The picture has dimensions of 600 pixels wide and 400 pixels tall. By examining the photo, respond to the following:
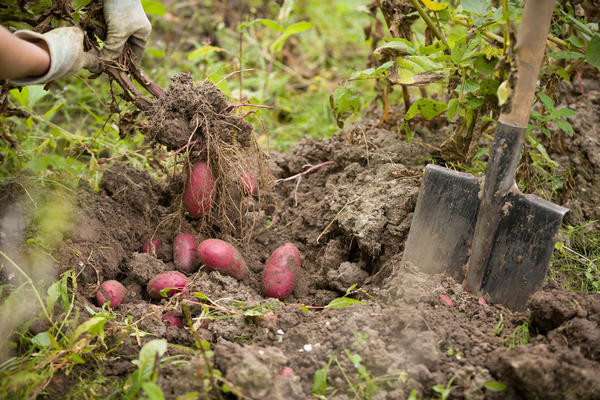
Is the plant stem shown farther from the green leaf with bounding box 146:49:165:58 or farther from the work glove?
the green leaf with bounding box 146:49:165:58

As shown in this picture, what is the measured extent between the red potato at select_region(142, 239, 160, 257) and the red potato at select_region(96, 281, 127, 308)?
269mm

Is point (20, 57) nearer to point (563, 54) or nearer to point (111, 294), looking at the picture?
point (111, 294)

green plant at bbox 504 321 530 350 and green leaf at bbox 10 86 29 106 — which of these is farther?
green leaf at bbox 10 86 29 106

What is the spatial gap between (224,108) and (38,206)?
0.90 meters

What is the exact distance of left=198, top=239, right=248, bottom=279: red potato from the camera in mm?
2035

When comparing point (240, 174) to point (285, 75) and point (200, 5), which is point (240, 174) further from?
point (200, 5)

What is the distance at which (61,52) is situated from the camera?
182 centimetres

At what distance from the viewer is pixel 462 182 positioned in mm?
1948

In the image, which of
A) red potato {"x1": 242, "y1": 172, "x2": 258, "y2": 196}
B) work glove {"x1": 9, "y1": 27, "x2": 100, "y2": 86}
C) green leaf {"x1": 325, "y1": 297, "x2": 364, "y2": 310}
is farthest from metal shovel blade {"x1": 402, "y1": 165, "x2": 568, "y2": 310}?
work glove {"x1": 9, "y1": 27, "x2": 100, "y2": 86}

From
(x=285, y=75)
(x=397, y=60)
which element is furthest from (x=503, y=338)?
(x=285, y=75)

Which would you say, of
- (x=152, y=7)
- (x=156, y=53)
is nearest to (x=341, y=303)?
(x=152, y=7)

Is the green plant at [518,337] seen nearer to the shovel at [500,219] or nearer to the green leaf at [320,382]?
the shovel at [500,219]

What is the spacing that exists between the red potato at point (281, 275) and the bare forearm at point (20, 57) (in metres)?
1.16

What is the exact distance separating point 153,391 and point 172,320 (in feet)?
1.70
